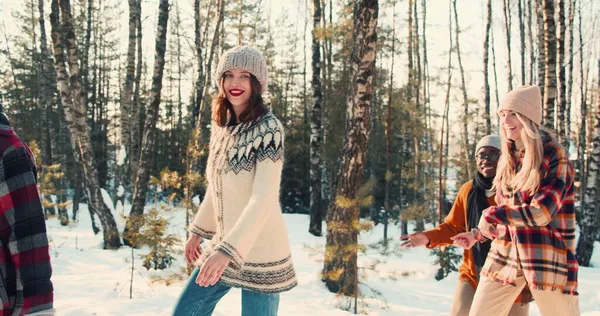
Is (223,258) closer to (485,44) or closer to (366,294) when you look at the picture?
(366,294)

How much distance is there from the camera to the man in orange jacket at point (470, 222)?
10.4ft

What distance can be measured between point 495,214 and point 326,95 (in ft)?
61.6

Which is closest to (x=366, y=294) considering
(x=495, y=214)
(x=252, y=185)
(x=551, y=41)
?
(x=495, y=214)

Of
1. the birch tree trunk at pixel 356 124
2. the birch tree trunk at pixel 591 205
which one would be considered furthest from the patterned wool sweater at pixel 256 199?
the birch tree trunk at pixel 591 205

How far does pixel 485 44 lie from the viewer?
1570 centimetres

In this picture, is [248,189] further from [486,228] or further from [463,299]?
[463,299]

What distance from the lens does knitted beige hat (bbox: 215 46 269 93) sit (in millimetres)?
2283

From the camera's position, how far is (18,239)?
1308 millimetres

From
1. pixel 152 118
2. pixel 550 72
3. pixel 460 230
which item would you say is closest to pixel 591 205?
pixel 550 72

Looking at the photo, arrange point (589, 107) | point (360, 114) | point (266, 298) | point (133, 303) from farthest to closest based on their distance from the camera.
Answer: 1. point (589, 107)
2. point (360, 114)
3. point (133, 303)
4. point (266, 298)

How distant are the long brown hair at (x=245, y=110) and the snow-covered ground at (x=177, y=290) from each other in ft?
9.52

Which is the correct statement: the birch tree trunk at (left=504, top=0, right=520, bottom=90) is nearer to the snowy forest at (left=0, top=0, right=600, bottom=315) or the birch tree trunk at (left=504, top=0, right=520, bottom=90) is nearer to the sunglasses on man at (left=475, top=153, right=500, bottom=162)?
the snowy forest at (left=0, top=0, right=600, bottom=315)

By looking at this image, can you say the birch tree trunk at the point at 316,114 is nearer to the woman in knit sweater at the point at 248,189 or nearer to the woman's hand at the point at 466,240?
the woman's hand at the point at 466,240

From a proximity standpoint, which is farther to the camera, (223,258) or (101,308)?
(101,308)
